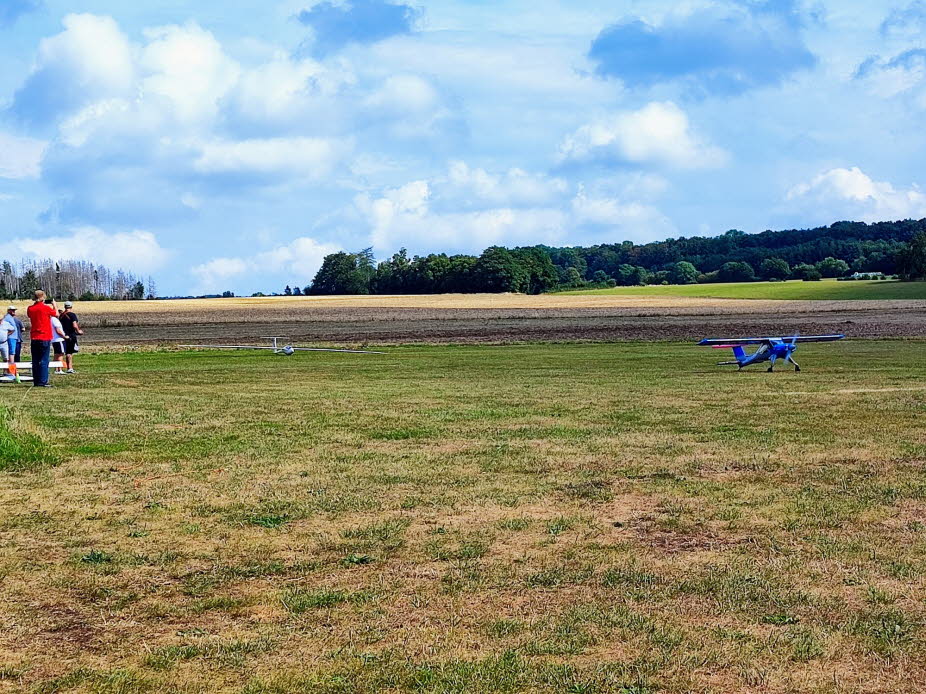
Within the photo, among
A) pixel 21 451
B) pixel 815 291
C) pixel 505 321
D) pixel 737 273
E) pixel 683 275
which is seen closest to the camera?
pixel 21 451

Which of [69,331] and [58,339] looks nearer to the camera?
[58,339]

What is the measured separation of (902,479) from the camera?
375 inches

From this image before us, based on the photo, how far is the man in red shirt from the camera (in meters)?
19.7

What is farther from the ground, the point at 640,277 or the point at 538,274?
the point at 538,274

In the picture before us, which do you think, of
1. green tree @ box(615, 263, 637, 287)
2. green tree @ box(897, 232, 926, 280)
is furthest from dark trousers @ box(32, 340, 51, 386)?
green tree @ box(615, 263, 637, 287)

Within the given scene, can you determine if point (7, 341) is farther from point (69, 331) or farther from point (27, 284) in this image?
point (27, 284)

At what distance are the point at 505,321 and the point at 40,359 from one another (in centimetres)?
4460

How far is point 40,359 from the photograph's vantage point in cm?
2003

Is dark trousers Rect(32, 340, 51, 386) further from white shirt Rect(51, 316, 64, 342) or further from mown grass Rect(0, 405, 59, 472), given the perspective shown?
mown grass Rect(0, 405, 59, 472)

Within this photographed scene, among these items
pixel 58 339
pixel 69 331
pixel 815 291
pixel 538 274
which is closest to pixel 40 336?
pixel 58 339

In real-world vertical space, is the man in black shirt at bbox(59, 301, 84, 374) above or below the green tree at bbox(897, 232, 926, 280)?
below

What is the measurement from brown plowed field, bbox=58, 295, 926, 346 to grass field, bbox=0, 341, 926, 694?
1261 inches

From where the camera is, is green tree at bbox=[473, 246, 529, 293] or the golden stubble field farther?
green tree at bbox=[473, 246, 529, 293]

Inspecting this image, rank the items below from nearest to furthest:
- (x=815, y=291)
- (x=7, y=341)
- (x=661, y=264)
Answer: (x=7, y=341), (x=815, y=291), (x=661, y=264)
